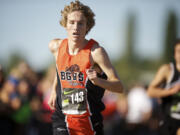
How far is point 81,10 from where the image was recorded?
11.8ft

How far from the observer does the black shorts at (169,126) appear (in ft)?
15.3

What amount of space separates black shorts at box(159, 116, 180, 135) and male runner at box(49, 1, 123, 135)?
148 cm

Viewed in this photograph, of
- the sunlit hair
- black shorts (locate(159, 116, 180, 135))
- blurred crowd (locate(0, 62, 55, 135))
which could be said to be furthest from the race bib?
blurred crowd (locate(0, 62, 55, 135))

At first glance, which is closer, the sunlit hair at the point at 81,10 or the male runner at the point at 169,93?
the sunlit hair at the point at 81,10

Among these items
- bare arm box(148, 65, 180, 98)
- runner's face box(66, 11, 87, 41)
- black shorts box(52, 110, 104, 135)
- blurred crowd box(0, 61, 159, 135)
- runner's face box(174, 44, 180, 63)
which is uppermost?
runner's face box(66, 11, 87, 41)

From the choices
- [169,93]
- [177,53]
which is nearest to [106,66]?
[169,93]

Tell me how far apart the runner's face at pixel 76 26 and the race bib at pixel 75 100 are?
0.59m

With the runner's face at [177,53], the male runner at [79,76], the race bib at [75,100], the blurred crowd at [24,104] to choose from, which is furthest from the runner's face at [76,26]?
the blurred crowd at [24,104]

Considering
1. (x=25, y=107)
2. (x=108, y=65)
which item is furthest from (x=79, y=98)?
(x=25, y=107)

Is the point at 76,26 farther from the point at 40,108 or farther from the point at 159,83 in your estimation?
the point at 40,108

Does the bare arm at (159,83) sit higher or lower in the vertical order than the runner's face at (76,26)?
lower

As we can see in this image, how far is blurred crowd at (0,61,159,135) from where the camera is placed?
6.76m

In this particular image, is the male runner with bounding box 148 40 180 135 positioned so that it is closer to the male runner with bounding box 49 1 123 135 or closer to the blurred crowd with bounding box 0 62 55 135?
the male runner with bounding box 49 1 123 135

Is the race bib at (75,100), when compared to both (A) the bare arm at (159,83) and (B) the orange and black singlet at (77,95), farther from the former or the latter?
(A) the bare arm at (159,83)
